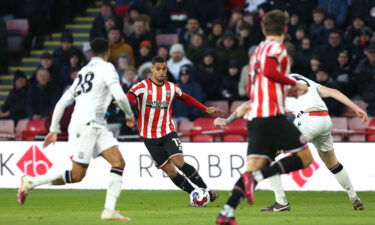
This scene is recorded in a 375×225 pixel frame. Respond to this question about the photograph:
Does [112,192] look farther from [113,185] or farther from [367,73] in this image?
[367,73]

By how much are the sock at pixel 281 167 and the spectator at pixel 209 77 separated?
1045 cm

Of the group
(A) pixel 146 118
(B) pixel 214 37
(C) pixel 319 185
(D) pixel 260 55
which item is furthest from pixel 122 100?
(B) pixel 214 37

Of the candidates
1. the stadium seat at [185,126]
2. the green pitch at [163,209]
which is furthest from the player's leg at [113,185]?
the stadium seat at [185,126]

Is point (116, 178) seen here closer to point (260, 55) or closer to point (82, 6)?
point (260, 55)

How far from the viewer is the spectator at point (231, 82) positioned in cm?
2004

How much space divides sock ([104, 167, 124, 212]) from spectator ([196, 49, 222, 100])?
372 inches

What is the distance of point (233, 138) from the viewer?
18.8 metres

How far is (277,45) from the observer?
977 centimetres

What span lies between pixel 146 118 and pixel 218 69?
6.95 m

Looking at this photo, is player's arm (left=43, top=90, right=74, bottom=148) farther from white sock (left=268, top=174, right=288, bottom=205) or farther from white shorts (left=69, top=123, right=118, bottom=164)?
white sock (left=268, top=174, right=288, bottom=205)

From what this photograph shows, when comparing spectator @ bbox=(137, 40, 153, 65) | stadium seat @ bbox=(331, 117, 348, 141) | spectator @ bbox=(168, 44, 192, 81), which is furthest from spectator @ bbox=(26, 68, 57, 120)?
stadium seat @ bbox=(331, 117, 348, 141)

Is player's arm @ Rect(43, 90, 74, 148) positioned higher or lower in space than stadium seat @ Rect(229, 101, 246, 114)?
higher

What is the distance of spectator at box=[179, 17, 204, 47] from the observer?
70.3ft

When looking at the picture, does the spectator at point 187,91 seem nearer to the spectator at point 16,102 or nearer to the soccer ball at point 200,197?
the spectator at point 16,102
